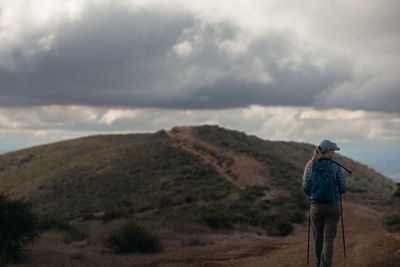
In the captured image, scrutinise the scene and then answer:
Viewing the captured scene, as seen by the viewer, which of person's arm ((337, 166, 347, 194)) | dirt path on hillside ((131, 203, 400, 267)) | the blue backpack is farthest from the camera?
dirt path on hillside ((131, 203, 400, 267))

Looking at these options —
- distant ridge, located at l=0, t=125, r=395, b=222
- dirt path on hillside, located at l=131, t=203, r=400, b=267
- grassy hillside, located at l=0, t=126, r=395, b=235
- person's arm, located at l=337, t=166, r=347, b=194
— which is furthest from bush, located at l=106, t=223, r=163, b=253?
distant ridge, located at l=0, t=125, r=395, b=222

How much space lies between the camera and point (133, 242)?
15.3 meters

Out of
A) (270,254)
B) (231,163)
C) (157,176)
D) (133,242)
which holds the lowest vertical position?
(270,254)

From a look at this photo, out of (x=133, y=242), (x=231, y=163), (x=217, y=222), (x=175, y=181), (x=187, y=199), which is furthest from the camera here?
(x=231, y=163)

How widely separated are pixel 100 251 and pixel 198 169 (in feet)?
122

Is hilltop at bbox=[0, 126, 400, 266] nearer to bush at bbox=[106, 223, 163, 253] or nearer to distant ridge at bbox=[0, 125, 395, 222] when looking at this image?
distant ridge at bbox=[0, 125, 395, 222]

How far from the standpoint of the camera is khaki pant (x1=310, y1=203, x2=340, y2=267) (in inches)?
299

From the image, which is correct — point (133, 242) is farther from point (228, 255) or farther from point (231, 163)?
point (231, 163)

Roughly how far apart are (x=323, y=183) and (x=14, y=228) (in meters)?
9.49

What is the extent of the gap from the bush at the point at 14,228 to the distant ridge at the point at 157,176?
599 inches

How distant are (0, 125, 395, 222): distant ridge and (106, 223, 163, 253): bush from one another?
12.0 metres

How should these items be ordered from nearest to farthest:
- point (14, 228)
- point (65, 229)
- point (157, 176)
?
point (14, 228), point (65, 229), point (157, 176)

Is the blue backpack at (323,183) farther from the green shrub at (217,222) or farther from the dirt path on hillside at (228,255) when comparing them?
the green shrub at (217,222)

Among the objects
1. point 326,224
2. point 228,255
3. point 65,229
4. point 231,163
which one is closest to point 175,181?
point 231,163
